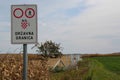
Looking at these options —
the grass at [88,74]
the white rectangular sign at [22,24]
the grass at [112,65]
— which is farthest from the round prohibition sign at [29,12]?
the grass at [112,65]

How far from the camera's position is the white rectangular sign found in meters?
5.99

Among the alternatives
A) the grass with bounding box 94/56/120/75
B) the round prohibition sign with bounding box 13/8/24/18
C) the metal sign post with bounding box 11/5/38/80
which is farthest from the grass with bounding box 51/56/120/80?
the round prohibition sign with bounding box 13/8/24/18

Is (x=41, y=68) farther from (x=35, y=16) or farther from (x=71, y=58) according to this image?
(x=71, y=58)

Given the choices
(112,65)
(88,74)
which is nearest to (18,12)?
(88,74)

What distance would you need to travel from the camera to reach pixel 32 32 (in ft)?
19.8

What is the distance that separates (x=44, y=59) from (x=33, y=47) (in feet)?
2.14

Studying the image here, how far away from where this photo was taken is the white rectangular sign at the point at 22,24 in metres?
5.99

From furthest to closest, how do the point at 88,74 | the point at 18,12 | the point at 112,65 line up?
the point at 112,65, the point at 88,74, the point at 18,12

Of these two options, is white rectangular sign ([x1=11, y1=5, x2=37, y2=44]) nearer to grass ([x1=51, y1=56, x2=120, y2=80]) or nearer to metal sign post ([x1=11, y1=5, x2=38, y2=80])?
metal sign post ([x1=11, y1=5, x2=38, y2=80])

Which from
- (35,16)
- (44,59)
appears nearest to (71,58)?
(44,59)

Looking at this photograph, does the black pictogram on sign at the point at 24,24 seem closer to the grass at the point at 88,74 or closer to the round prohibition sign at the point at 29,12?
the round prohibition sign at the point at 29,12

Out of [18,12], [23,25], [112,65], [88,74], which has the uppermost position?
[18,12]

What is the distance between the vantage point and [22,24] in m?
6.00

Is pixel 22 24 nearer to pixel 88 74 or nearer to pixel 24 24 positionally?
pixel 24 24
